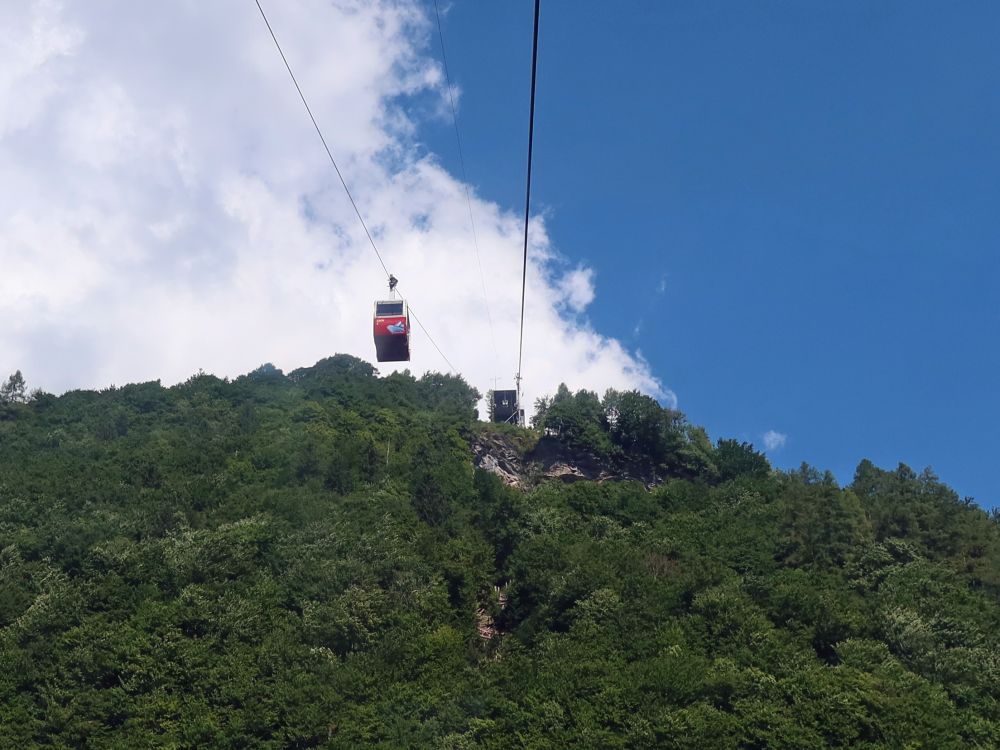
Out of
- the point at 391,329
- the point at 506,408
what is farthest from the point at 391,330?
the point at 506,408

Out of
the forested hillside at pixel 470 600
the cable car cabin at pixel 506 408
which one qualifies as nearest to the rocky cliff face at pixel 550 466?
the forested hillside at pixel 470 600

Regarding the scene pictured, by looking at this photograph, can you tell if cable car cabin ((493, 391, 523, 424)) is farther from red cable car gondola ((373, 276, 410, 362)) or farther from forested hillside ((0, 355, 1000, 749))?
red cable car gondola ((373, 276, 410, 362))

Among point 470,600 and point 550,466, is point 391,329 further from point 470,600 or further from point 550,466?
point 550,466

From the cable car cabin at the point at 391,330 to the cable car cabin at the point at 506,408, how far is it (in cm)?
5034

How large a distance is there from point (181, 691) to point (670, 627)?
23.4m

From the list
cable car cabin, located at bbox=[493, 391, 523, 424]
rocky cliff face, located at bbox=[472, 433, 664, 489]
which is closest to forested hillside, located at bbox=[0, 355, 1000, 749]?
rocky cliff face, located at bbox=[472, 433, 664, 489]

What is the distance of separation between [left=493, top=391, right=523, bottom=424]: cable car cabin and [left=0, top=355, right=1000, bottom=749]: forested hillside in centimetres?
1425

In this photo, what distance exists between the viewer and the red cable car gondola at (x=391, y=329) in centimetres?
4331

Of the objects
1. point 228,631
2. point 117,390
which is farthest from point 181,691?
point 117,390

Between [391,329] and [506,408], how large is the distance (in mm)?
52507

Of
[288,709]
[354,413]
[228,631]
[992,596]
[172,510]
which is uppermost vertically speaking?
[354,413]

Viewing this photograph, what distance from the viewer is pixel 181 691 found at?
4550cm

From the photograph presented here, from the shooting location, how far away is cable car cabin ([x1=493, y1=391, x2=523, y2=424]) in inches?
3733

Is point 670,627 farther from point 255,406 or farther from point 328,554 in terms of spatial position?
point 255,406
